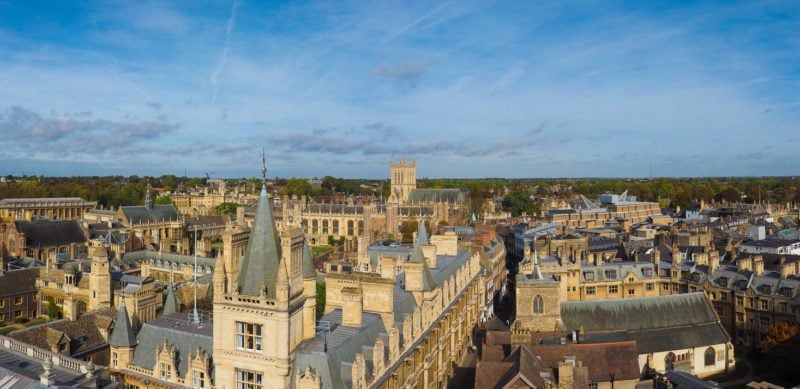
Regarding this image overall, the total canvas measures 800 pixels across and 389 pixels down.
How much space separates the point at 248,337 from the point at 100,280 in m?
31.7

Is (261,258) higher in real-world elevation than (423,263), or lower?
higher

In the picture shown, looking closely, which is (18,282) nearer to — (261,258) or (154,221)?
(261,258)

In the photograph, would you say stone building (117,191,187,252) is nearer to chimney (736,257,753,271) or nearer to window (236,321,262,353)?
window (236,321,262,353)

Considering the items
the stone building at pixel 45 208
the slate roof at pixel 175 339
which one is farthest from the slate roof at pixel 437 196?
the slate roof at pixel 175 339

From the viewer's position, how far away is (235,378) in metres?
24.9

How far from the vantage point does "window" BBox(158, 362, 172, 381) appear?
29.9 m

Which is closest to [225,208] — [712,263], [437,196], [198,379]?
[437,196]

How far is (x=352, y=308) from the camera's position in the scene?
28.9 m

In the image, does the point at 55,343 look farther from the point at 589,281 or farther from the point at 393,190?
the point at 393,190

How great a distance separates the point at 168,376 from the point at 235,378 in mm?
7189

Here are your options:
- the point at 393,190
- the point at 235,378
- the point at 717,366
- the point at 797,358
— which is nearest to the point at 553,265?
the point at 717,366

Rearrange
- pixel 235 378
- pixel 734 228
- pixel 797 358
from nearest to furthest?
pixel 235 378, pixel 797 358, pixel 734 228

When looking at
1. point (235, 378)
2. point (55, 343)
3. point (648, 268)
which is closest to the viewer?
point (235, 378)

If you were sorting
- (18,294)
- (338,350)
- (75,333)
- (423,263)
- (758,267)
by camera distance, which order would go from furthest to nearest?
(18,294) < (758,267) < (75,333) < (423,263) < (338,350)
